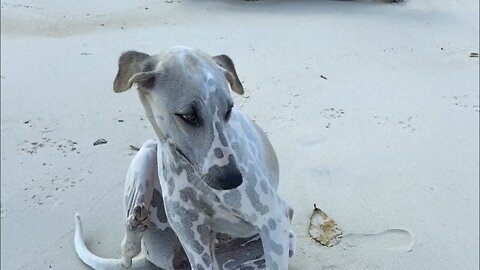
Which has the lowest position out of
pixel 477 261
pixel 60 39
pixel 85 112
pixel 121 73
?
pixel 477 261

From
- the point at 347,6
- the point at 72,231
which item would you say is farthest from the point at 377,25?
the point at 72,231

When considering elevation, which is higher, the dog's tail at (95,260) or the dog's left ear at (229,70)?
the dog's left ear at (229,70)

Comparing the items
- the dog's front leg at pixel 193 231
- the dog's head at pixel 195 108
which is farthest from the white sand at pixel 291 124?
the dog's head at pixel 195 108

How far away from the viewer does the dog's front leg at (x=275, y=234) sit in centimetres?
132

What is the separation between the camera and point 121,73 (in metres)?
1.26

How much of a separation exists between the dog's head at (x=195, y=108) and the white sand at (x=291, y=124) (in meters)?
0.52

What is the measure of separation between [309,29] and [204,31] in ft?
1.72

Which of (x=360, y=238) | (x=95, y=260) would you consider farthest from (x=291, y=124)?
(x=95, y=260)

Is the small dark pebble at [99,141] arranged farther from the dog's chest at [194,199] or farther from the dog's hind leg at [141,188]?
the dog's chest at [194,199]

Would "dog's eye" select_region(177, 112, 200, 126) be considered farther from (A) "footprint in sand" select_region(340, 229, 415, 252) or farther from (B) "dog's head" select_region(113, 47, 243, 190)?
(A) "footprint in sand" select_region(340, 229, 415, 252)

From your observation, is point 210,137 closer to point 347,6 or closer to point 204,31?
point 204,31

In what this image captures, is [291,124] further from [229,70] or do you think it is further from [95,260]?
[229,70]

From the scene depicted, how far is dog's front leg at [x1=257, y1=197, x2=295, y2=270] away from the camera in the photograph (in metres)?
1.32

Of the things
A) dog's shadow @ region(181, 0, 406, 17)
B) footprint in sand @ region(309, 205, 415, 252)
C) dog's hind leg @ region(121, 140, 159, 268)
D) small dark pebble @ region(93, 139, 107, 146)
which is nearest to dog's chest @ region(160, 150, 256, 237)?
dog's hind leg @ region(121, 140, 159, 268)
